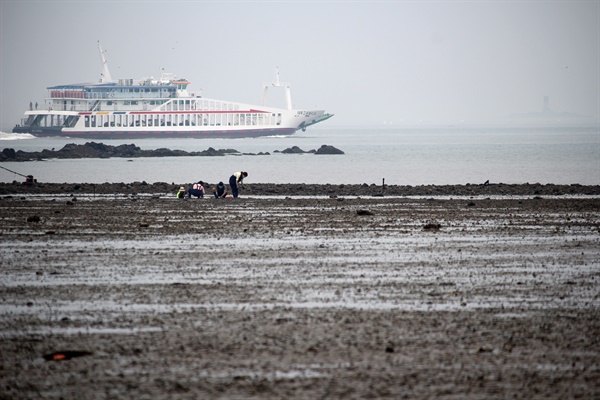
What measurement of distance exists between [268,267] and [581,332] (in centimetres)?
589

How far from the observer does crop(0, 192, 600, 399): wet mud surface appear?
7.88 meters

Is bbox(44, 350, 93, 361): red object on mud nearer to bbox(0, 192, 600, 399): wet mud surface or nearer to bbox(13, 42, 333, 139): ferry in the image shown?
bbox(0, 192, 600, 399): wet mud surface

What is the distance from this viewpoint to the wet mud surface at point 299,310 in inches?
310

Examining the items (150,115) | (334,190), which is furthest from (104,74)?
(334,190)

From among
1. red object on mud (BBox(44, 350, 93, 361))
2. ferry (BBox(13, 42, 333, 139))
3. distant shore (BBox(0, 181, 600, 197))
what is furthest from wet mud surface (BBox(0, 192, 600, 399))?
ferry (BBox(13, 42, 333, 139))

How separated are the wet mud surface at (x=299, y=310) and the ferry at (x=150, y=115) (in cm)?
11516

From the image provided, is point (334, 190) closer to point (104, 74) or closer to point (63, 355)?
point (63, 355)

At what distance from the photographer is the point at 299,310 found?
10828mm

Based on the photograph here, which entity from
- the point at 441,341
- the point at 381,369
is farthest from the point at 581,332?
the point at 381,369

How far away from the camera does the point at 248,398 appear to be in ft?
24.2

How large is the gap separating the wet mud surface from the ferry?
115 metres

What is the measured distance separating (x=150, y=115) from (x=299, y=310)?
12718 cm

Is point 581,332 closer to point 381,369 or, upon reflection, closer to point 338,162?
point 381,369

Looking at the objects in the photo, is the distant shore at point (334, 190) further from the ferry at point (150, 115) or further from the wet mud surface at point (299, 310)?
the ferry at point (150, 115)
